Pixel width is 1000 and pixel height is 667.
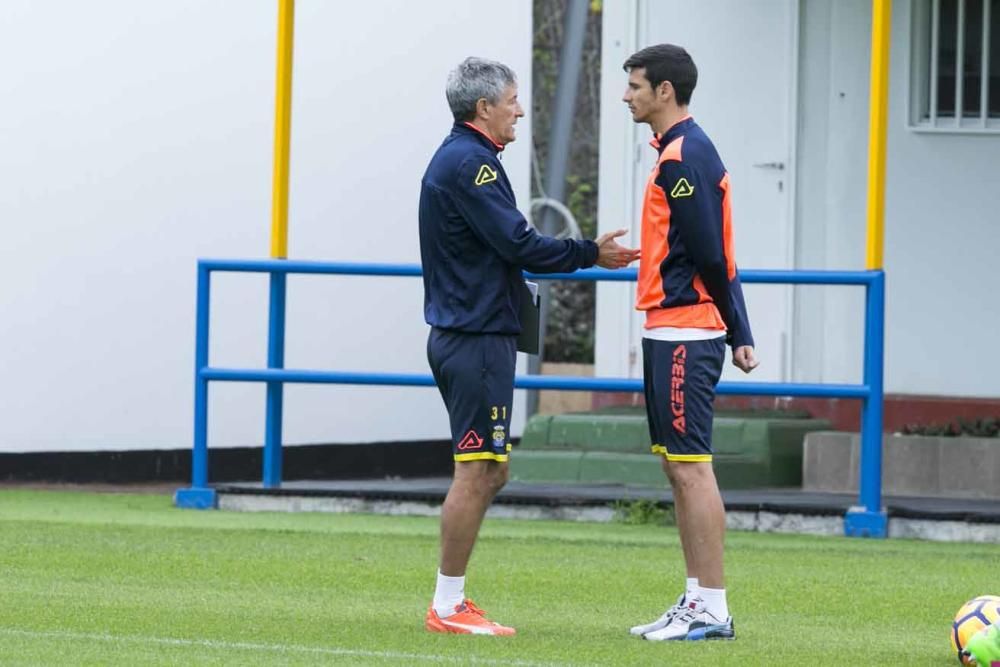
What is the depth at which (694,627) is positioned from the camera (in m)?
6.88

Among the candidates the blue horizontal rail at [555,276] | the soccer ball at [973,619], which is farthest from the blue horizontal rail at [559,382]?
the soccer ball at [973,619]

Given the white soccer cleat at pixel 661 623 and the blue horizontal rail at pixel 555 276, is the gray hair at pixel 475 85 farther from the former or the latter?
the blue horizontal rail at pixel 555 276

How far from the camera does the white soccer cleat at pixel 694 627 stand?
22.5ft

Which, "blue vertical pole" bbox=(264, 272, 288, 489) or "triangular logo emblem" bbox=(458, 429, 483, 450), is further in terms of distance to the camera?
"blue vertical pole" bbox=(264, 272, 288, 489)

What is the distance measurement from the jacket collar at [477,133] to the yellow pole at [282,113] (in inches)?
188

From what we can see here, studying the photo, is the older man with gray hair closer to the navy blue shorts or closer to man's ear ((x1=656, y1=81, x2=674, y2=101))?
the navy blue shorts

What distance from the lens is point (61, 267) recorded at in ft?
43.5

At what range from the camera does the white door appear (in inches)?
512

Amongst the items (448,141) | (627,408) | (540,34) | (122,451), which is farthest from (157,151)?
(540,34)

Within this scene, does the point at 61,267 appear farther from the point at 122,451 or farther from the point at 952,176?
the point at 952,176

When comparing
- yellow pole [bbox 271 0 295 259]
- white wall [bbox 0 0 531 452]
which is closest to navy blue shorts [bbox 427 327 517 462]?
yellow pole [bbox 271 0 295 259]

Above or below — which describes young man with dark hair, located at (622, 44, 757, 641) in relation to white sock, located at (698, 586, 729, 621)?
above

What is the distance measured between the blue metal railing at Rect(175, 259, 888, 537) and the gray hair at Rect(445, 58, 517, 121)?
2544mm

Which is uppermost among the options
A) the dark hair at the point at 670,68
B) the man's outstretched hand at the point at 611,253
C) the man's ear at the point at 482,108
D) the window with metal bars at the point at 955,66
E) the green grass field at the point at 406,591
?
the window with metal bars at the point at 955,66
